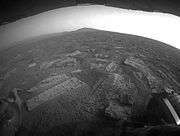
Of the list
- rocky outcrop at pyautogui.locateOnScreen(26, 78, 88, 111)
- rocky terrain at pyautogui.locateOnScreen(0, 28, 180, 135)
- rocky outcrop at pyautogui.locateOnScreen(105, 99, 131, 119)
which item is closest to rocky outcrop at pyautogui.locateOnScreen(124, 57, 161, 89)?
rocky terrain at pyautogui.locateOnScreen(0, 28, 180, 135)

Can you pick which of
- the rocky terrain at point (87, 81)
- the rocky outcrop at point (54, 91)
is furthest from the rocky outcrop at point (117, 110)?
the rocky outcrop at point (54, 91)

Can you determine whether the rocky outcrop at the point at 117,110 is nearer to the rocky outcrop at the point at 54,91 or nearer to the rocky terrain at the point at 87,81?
the rocky terrain at the point at 87,81

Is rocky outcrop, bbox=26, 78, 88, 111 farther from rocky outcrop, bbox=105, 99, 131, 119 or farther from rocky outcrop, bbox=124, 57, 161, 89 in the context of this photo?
rocky outcrop, bbox=124, 57, 161, 89

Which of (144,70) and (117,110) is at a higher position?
(144,70)

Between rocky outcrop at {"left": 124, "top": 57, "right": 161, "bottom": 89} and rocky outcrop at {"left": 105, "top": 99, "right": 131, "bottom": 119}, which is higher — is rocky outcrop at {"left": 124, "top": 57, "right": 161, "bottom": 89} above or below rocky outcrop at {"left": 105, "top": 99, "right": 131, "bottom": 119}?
above

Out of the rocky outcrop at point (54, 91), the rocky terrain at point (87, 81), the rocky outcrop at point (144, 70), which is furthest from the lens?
the rocky outcrop at point (144, 70)

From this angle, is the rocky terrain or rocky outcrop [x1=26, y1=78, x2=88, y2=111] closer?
the rocky terrain

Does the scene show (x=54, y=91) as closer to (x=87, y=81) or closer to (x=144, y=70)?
(x=87, y=81)

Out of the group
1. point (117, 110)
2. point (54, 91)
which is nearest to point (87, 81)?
Answer: point (54, 91)
